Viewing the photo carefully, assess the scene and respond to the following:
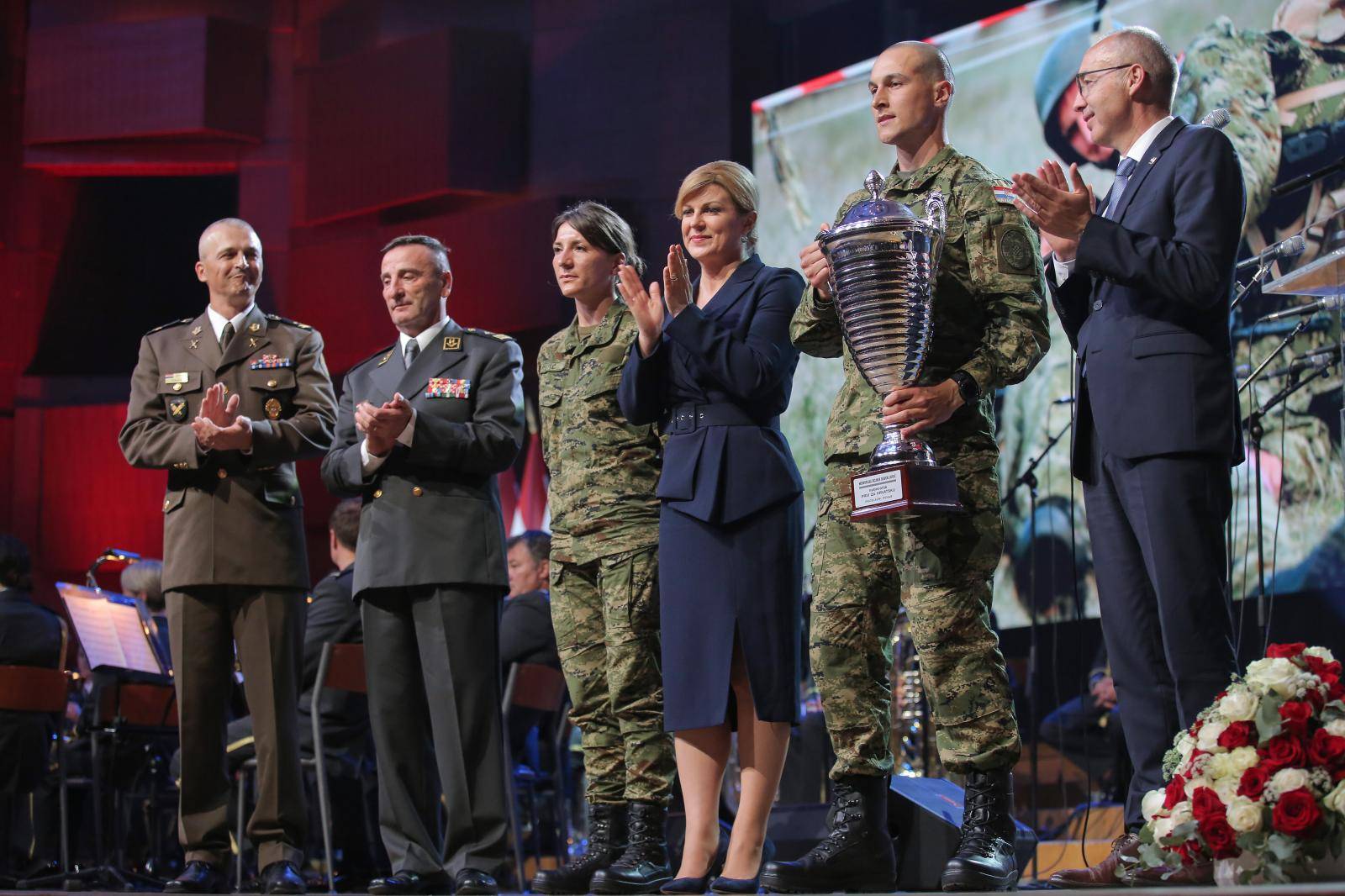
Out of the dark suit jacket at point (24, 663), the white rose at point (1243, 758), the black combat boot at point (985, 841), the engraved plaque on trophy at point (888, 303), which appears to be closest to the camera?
the white rose at point (1243, 758)

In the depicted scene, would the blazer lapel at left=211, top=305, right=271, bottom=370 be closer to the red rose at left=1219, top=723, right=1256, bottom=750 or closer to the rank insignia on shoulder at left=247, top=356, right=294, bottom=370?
the rank insignia on shoulder at left=247, top=356, right=294, bottom=370

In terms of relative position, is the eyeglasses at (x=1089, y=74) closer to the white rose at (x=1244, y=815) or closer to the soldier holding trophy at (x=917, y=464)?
the soldier holding trophy at (x=917, y=464)

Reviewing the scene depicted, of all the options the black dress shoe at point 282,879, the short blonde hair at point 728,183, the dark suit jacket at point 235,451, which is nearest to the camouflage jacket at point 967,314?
the short blonde hair at point 728,183

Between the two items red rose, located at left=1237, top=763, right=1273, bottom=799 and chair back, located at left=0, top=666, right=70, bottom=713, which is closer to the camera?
red rose, located at left=1237, top=763, right=1273, bottom=799

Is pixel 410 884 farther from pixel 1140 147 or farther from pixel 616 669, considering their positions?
pixel 1140 147

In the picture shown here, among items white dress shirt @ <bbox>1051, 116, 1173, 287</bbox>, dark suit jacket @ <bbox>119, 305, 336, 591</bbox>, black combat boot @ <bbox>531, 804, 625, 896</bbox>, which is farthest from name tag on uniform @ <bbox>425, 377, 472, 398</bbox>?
white dress shirt @ <bbox>1051, 116, 1173, 287</bbox>

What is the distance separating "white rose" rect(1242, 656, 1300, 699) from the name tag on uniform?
A: 2052mm

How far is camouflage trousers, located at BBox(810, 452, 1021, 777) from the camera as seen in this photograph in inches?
105

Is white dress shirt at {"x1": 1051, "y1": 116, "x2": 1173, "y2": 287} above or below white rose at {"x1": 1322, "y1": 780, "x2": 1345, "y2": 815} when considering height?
above

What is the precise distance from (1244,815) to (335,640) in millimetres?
3643

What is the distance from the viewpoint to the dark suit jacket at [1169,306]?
2.66 m

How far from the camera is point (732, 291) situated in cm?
326

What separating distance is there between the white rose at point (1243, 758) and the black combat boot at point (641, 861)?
3.94ft

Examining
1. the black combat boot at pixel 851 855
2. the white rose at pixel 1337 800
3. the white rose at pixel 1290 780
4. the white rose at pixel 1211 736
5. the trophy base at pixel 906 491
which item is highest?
the trophy base at pixel 906 491
